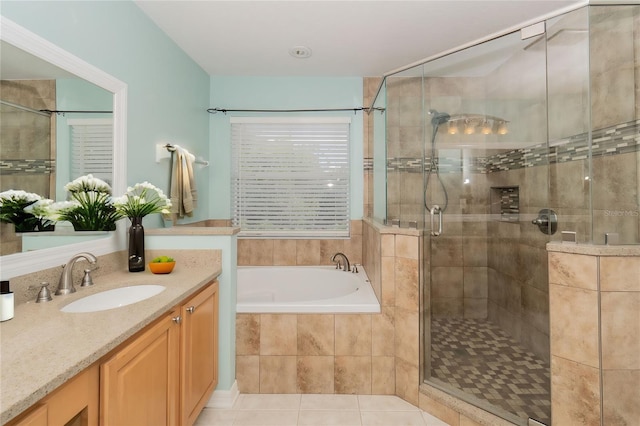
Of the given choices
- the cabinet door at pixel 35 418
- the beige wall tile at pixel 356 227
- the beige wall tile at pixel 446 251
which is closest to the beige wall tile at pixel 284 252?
the beige wall tile at pixel 356 227

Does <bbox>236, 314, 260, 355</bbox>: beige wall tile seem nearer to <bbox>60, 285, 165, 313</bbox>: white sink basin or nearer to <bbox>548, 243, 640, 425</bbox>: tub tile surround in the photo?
<bbox>60, 285, 165, 313</bbox>: white sink basin

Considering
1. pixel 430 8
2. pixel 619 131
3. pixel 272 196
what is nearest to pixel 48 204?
pixel 272 196

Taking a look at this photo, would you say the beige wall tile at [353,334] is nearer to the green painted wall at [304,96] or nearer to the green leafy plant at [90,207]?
the green painted wall at [304,96]

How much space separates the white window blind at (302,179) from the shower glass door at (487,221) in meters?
1.22

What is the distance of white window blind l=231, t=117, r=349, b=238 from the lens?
326 centimetres

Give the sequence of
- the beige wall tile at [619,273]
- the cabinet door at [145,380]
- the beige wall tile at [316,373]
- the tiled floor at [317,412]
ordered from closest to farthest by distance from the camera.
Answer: the cabinet door at [145,380]
the beige wall tile at [619,273]
the tiled floor at [317,412]
the beige wall tile at [316,373]

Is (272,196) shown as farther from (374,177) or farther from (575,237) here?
(575,237)

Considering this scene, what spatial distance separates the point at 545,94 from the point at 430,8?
0.94 metres

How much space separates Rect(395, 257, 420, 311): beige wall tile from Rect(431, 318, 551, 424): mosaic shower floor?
0.76 ft

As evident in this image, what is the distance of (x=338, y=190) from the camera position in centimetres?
327

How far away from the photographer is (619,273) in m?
1.34

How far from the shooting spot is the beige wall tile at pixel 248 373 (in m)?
2.06

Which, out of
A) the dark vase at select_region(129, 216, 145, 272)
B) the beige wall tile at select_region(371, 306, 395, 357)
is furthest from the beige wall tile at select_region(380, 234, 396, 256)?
the dark vase at select_region(129, 216, 145, 272)

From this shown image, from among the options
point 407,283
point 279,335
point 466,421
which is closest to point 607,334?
point 466,421
